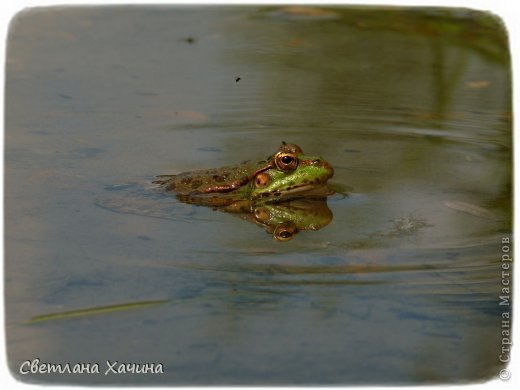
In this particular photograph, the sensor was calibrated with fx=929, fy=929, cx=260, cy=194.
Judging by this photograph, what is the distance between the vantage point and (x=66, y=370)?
176 inches

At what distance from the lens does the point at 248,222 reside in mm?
6539

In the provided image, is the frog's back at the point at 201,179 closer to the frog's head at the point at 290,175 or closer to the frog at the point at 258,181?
the frog at the point at 258,181

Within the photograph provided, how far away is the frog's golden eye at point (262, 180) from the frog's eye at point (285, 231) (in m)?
0.64

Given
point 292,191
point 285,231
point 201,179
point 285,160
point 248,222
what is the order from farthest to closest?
point 292,191 → point 285,160 → point 201,179 → point 248,222 → point 285,231

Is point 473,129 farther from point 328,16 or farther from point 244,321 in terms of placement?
point 244,321

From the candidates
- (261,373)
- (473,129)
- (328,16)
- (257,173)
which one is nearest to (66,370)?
(261,373)

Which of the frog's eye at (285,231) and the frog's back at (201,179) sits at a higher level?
the frog's back at (201,179)

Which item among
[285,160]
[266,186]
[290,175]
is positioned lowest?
[266,186]

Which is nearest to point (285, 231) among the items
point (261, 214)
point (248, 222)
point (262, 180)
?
point (248, 222)

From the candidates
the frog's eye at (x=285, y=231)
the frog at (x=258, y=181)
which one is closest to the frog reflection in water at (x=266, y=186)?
the frog at (x=258, y=181)

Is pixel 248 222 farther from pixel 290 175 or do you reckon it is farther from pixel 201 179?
pixel 290 175

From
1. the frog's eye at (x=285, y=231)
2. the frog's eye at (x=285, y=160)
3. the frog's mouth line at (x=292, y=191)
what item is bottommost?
the frog's eye at (x=285, y=231)

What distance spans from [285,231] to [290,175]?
88cm

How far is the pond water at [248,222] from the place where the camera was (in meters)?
4.78
